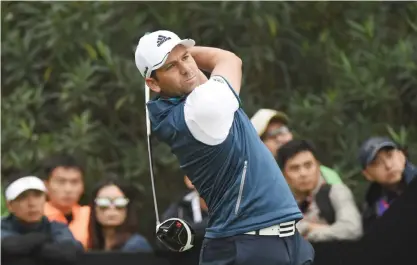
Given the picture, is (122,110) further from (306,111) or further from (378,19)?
(378,19)

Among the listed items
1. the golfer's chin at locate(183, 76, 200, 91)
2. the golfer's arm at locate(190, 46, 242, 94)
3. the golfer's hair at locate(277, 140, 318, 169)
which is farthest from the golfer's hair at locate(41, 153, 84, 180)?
the golfer's chin at locate(183, 76, 200, 91)

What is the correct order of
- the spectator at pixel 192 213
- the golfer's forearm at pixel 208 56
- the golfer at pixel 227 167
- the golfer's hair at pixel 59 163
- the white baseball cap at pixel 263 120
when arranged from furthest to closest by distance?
the golfer's hair at pixel 59 163 < the white baseball cap at pixel 263 120 < the spectator at pixel 192 213 < the golfer's forearm at pixel 208 56 < the golfer at pixel 227 167

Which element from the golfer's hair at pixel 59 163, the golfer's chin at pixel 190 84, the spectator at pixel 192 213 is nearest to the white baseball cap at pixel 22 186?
the golfer's hair at pixel 59 163

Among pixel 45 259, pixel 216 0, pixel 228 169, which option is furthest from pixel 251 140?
pixel 216 0

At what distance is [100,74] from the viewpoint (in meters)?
9.22

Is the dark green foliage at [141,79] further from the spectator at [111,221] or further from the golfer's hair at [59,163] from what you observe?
the spectator at [111,221]

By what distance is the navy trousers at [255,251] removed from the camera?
449 centimetres

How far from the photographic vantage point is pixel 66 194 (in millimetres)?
6887

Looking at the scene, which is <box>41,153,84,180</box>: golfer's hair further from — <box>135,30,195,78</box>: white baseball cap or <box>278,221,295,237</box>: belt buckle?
<box>278,221,295,237</box>: belt buckle

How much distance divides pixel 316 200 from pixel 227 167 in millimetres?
1905

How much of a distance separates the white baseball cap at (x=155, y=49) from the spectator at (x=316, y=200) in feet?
5.80

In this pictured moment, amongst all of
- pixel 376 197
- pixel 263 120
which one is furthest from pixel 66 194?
pixel 376 197

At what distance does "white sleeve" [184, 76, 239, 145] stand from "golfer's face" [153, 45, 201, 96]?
134 millimetres

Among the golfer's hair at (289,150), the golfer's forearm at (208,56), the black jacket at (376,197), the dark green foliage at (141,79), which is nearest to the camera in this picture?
the golfer's forearm at (208,56)
